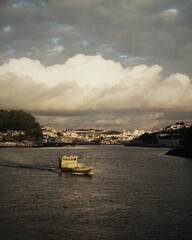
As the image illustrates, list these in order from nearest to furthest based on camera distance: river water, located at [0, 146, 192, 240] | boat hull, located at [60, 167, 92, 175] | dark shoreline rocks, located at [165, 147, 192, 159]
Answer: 1. river water, located at [0, 146, 192, 240]
2. boat hull, located at [60, 167, 92, 175]
3. dark shoreline rocks, located at [165, 147, 192, 159]

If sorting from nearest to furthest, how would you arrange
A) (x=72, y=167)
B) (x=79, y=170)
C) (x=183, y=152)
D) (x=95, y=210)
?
(x=95, y=210)
(x=79, y=170)
(x=72, y=167)
(x=183, y=152)

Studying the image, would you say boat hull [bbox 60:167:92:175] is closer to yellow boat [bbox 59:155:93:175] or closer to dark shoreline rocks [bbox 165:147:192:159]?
yellow boat [bbox 59:155:93:175]

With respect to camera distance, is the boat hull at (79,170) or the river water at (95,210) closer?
the river water at (95,210)

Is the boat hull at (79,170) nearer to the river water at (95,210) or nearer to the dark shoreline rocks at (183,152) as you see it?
the river water at (95,210)

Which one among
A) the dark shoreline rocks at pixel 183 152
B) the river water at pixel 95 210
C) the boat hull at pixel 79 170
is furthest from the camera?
the dark shoreline rocks at pixel 183 152

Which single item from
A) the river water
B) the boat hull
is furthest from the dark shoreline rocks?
the river water

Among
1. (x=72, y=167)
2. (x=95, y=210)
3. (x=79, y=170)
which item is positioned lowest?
(x=95, y=210)

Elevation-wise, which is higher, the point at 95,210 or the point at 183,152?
the point at 183,152

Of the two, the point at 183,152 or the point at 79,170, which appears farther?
the point at 183,152

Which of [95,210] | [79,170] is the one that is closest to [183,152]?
[79,170]

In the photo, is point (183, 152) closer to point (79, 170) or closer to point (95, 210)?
point (79, 170)

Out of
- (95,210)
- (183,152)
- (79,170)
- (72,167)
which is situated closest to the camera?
(95,210)

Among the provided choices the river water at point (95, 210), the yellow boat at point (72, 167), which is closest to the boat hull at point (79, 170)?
the yellow boat at point (72, 167)

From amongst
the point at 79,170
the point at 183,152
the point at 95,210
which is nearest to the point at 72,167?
the point at 79,170
